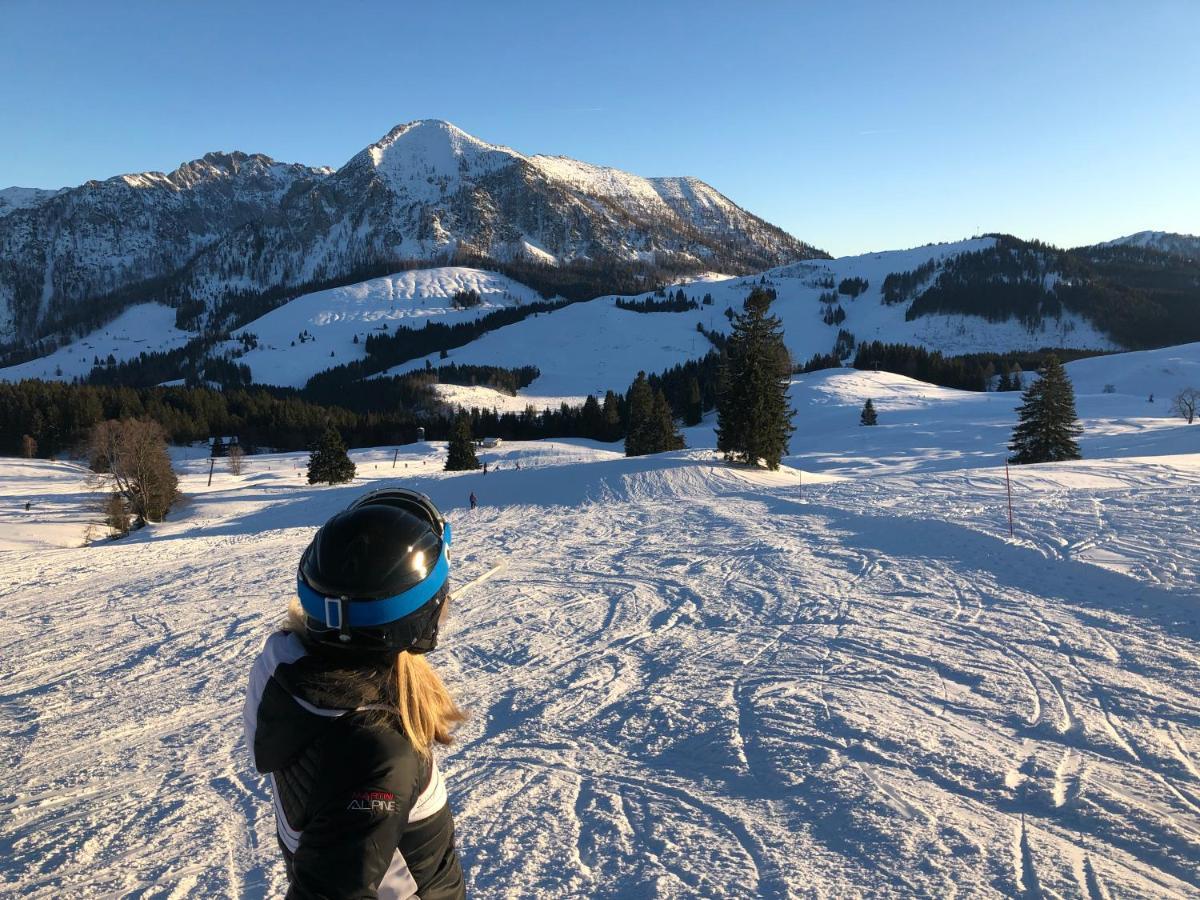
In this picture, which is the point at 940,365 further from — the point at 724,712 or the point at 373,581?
the point at 373,581

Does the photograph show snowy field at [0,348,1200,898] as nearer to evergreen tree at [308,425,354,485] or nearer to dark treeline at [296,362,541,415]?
evergreen tree at [308,425,354,485]

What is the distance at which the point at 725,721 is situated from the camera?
647 cm

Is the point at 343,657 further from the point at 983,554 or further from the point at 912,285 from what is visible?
the point at 912,285

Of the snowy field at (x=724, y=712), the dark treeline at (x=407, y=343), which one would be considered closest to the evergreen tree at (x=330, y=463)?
the snowy field at (x=724, y=712)

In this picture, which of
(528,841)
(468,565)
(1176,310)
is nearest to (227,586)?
(468,565)

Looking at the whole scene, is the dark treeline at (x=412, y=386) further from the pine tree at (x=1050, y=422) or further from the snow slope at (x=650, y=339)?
the pine tree at (x=1050, y=422)

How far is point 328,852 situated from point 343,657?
0.46 m

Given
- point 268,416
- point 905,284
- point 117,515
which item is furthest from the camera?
point 905,284

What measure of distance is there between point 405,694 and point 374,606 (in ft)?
0.86

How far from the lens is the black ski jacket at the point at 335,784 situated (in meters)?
1.46

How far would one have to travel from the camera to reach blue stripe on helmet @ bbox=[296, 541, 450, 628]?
1.70m

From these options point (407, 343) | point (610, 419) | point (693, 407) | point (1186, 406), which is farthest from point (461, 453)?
point (407, 343)

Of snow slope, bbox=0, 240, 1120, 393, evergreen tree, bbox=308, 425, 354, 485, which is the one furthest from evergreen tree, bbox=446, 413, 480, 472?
snow slope, bbox=0, 240, 1120, 393

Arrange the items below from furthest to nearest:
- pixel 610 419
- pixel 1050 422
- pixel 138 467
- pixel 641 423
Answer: pixel 610 419 < pixel 641 423 < pixel 1050 422 < pixel 138 467
